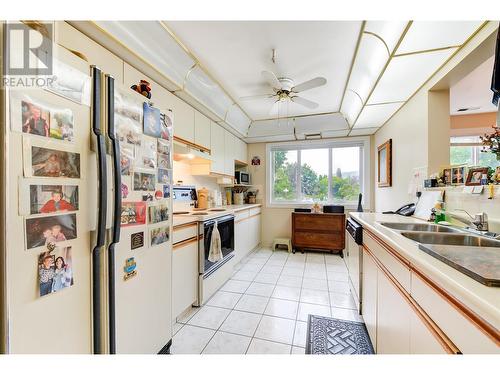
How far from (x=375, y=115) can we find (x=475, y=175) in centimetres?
166

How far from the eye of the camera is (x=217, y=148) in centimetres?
320

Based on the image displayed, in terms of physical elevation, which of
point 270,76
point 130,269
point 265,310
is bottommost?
point 265,310

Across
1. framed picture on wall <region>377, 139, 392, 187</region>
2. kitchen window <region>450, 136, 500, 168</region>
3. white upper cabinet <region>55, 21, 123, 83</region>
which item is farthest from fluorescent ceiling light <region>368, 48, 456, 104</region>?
kitchen window <region>450, 136, 500, 168</region>

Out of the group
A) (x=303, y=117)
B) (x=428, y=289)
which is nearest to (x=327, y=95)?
(x=303, y=117)

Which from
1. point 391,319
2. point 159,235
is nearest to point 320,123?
point 391,319

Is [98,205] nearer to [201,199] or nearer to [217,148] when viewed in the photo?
[201,199]

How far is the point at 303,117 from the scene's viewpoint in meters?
3.56

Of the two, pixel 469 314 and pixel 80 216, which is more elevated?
pixel 80 216

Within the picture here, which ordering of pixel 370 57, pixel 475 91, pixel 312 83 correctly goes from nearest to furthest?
pixel 370 57
pixel 312 83
pixel 475 91

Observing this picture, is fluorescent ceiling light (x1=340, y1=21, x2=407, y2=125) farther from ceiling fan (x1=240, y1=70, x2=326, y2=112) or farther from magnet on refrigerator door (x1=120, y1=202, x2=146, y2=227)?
magnet on refrigerator door (x1=120, y1=202, x2=146, y2=227)

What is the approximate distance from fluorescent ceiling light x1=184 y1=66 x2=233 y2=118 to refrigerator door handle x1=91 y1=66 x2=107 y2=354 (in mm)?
1232

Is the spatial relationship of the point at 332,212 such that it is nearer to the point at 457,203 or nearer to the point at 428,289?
the point at 457,203

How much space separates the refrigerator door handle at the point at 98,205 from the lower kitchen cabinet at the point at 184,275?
797 millimetres

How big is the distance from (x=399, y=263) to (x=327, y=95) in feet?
7.74
